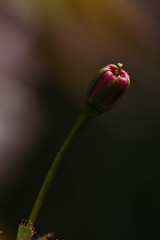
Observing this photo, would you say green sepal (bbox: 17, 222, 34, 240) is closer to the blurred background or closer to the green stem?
the green stem

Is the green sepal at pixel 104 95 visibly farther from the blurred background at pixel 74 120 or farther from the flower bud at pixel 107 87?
the blurred background at pixel 74 120

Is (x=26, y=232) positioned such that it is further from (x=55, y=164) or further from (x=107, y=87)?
(x=107, y=87)

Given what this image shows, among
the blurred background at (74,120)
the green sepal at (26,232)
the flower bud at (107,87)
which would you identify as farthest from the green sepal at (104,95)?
the blurred background at (74,120)

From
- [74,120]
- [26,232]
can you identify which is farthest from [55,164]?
[74,120]

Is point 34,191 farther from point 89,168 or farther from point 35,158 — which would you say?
point 89,168

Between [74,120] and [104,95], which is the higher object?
[104,95]

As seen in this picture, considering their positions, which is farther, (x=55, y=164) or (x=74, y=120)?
(x=74, y=120)

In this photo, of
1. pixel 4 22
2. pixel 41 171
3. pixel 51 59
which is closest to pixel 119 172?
pixel 41 171
